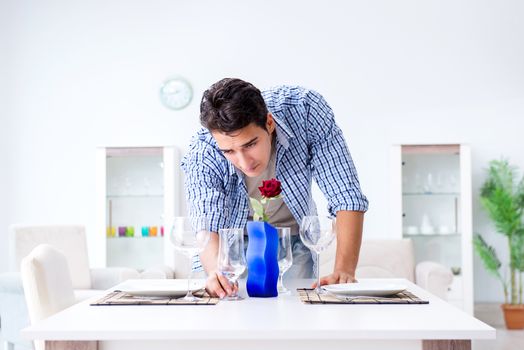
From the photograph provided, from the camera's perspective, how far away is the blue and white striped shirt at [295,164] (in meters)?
2.33

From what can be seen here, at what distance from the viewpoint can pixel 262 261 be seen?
197 cm

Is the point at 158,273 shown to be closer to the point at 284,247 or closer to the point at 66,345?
the point at 284,247

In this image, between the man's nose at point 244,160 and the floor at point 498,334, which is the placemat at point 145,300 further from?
the floor at point 498,334

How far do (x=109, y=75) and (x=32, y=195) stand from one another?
1.13 m

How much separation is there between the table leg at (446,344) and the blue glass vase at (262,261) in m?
0.58

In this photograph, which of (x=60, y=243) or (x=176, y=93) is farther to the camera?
(x=176, y=93)

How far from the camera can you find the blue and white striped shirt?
2330 mm

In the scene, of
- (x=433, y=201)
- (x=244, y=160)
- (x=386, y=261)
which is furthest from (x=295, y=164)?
(x=433, y=201)

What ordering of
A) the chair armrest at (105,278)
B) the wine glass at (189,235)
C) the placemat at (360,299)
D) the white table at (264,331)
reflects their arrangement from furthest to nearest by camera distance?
the chair armrest at (105,278) < the wine glass at (189,235) < the placemat at (360,299) < the white table at (264,331)

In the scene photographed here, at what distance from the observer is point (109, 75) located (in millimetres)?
6039

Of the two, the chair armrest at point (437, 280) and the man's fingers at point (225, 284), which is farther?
the chair armrest at point (437, 280)

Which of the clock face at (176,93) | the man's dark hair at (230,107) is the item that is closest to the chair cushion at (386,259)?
the clock face at (176,93)

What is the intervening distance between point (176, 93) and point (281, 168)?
12.1ft

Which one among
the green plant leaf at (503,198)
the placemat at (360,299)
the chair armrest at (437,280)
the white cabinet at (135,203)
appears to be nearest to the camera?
the placemat at (360,299)
